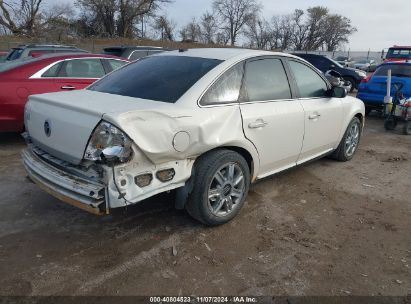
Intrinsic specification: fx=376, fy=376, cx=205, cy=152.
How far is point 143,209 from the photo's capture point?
13.0 ft

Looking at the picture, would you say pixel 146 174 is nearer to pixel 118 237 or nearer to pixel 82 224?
pixel 118 237

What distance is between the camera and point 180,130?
302 cm

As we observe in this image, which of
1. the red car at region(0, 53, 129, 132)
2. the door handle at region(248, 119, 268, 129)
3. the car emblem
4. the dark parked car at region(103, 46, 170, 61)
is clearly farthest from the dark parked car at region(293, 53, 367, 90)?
the car emblem

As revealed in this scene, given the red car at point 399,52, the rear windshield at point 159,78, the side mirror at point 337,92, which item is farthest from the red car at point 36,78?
the red car at point 399,52

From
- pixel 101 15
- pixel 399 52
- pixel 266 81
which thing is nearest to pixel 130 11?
pixel 101 15

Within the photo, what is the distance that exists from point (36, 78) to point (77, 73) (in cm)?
79

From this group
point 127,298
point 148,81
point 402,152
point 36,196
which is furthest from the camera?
point 402,152

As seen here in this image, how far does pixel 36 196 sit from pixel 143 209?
128 centimetres

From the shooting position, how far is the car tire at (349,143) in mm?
5625

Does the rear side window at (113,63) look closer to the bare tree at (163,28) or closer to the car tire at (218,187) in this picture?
the car tire at (218,187)

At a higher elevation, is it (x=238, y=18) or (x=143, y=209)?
(x=238, y=18)

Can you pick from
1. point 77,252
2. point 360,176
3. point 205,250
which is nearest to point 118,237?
point 77,252

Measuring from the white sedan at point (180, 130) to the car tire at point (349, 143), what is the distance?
3.76 ft

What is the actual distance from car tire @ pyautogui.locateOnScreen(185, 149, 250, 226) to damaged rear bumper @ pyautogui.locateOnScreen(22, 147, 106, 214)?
2.78 feet
